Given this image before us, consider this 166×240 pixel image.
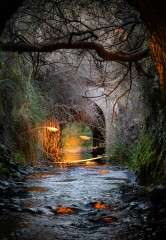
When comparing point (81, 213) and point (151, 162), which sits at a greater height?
point (151, 162)

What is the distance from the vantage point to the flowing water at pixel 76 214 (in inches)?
91.4

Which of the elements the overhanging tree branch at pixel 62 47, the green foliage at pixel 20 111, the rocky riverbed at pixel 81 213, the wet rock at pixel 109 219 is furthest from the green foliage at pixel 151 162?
the green foliage at pixel 20 111

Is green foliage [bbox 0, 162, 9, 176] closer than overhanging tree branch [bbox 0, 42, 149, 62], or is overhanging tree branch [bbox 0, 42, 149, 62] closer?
overhanging tree branch [bbox 0, 42, 149, 62]

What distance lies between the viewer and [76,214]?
→ 301 centimetres

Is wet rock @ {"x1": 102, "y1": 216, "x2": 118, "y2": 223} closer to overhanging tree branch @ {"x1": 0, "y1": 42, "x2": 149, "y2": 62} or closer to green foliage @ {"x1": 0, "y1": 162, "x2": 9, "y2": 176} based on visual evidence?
overhanging tree branch @ {"x1": 0, "y1": 42, "x2": 149, "y2": 62}

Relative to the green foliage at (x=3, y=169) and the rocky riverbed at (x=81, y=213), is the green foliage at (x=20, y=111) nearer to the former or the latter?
the green foliage at (x=3, y=169)

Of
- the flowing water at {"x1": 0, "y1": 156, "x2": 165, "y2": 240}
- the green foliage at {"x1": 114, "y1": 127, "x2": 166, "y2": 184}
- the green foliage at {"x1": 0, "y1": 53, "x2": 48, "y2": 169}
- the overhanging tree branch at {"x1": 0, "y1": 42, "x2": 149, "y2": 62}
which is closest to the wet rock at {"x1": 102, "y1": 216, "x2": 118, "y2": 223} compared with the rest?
the flowing water at {"x1": 0, "y1": 156, "x2": 165, "y2": 240}

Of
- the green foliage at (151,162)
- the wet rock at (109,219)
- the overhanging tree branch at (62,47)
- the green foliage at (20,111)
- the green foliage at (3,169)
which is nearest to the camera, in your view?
the wet rock at (109,219)

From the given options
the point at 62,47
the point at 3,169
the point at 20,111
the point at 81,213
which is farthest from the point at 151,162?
the point at 20,111

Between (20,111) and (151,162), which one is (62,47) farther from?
(20,111)

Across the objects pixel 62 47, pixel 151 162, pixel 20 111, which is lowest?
pixel 151 162

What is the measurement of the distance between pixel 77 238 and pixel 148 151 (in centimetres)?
260

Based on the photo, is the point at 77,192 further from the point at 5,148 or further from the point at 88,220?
the point at 5,148

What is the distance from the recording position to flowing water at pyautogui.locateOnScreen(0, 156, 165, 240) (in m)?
2.32
